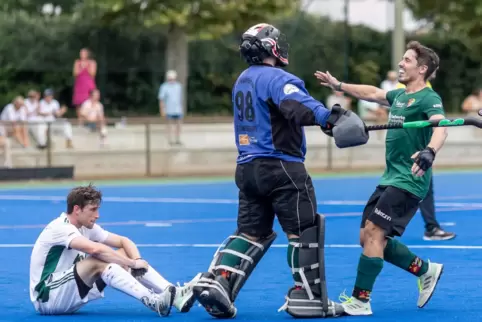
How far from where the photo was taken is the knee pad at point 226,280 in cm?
793

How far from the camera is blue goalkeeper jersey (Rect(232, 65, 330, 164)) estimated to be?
7.80 meters

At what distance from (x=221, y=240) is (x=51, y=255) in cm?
491

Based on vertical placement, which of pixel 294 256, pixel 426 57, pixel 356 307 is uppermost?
pixel 426 57

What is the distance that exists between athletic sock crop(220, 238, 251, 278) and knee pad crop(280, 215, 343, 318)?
0.35 meters

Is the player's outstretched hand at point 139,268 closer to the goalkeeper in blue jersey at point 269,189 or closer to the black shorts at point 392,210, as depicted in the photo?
the goalkeeper in blue jersey at point 269,189

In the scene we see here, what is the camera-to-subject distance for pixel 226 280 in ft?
26.5

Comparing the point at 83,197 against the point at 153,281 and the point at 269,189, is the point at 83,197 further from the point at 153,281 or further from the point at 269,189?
the point at 269,189

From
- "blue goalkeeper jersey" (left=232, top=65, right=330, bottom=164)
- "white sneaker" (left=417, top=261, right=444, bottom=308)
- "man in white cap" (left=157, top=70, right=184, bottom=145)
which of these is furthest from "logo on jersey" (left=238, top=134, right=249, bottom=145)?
"man in white cap" (left=157, top=70, right=184, bottom=145)

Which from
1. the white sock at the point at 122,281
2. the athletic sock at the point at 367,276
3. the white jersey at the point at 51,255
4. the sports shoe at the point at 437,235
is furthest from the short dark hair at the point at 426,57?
the sports shoe at the point at 437,235

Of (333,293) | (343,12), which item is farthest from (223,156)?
(333,293)

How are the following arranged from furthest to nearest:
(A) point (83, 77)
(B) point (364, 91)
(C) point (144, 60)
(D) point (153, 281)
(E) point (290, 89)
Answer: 1. (C) point (144, 60)
2. (A) point (83, 77)
3. (B) point (364, 91)
4. (D) point (153, 281)
5. (E) point (290, 89)

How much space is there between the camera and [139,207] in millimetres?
17062

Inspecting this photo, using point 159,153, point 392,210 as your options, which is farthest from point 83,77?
point 392,210

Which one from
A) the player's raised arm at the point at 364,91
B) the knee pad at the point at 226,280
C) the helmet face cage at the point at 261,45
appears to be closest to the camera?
the knee pad at the point at 226,280
